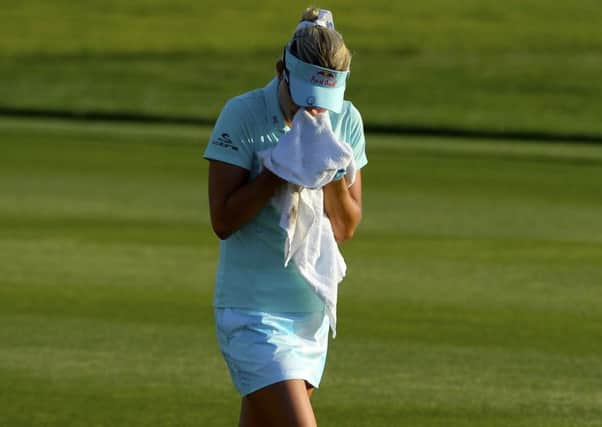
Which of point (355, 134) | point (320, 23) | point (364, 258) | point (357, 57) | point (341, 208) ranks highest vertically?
point (320, 23)

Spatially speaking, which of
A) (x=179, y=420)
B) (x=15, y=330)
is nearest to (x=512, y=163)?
(x=15, y=330)

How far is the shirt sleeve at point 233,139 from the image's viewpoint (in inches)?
197

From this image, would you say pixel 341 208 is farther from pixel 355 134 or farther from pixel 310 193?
pixel 355 134

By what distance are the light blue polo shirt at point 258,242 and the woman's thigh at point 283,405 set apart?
0.84 ft

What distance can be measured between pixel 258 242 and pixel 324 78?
59 centimetres

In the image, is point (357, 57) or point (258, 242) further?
point (357, 57)

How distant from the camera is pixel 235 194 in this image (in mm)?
4961

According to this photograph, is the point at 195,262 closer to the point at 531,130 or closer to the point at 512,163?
the point at 512,163

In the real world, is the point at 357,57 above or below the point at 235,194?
below

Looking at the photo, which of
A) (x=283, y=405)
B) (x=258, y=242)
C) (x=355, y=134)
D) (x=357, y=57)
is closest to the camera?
(x=283, y=405)

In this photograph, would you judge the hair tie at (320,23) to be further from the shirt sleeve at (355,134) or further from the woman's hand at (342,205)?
the woman's hand at (342,205)

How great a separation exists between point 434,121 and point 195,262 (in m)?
14.2

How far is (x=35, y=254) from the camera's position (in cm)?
1128

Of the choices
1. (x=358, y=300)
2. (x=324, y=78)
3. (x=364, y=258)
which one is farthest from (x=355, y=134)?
(x=364, y=258)
